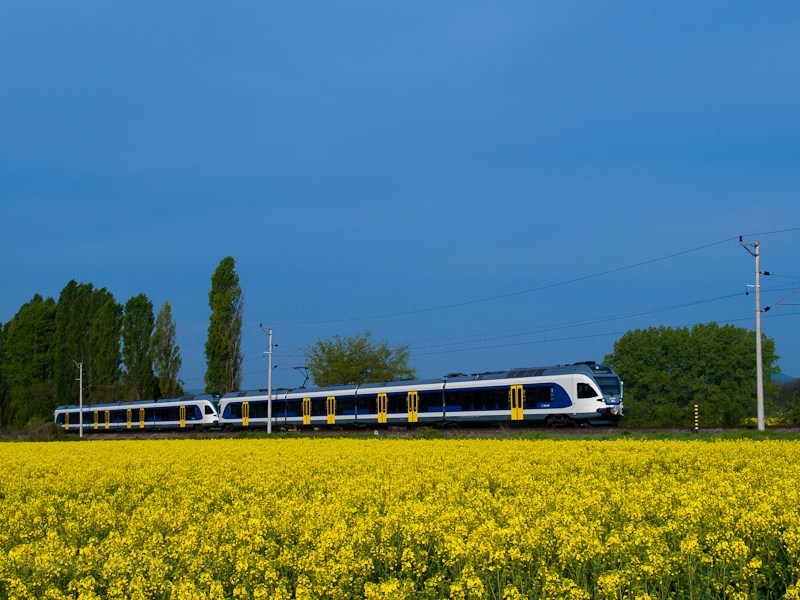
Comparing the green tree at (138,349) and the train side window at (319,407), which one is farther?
the green tree at (138,349)

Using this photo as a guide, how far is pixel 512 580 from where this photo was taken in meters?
5.41

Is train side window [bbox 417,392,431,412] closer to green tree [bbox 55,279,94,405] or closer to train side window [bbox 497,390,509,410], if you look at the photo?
train side window [bbox 497,390,509,410]

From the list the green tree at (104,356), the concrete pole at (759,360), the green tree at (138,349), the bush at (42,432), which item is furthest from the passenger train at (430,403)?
the green tree at (104,356)

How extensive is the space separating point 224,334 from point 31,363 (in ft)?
78.6

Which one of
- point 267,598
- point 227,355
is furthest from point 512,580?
point 227,355

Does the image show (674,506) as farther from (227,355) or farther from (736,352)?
(736,352)

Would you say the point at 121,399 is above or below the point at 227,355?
below

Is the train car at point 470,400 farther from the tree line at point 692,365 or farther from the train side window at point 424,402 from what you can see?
the tree line at point 692,365

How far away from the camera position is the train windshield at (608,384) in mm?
31766

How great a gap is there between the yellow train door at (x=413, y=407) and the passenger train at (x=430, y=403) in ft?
0.16

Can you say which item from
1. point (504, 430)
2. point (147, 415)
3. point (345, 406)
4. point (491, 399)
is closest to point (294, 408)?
point (345, 406)

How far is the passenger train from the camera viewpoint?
104 ft

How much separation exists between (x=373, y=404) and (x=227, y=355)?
71.0 ft

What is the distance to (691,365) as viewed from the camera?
7738cm
